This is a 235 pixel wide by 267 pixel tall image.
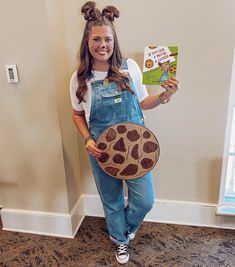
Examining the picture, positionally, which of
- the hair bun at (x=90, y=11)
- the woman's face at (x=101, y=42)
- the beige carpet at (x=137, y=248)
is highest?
the hair bun at (x=90, y=11)

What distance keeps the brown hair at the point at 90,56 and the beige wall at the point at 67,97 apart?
260 millimetres

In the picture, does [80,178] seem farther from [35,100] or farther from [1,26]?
[1,26]

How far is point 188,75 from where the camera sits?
67.2 inches

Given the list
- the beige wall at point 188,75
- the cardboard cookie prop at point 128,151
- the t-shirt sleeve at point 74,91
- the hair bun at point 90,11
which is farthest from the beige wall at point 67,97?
the cardboard cookie prop at point 128,151

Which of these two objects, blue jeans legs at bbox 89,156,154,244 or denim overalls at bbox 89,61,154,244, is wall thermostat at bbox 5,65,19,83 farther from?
blue jeans legs at bbox 89,156,154,244

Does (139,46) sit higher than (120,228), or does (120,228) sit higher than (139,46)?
(139,46)

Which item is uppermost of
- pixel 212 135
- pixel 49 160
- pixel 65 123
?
pixel 65 123

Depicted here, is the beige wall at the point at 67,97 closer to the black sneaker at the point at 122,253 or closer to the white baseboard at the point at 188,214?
the white baseboard at the point at 188,214

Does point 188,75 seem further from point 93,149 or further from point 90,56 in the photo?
point 93,149

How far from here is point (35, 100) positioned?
5.47 ft

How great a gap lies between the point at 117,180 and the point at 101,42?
757 millimetres

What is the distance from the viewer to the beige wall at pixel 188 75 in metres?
1.60

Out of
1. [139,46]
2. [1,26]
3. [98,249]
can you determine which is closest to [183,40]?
[139,46]

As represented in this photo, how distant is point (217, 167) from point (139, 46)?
96 cm
